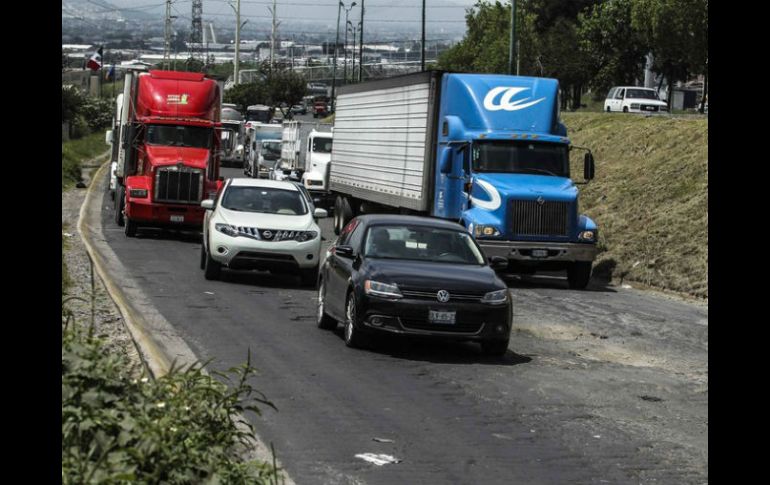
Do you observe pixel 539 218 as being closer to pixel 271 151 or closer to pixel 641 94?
pixel 271 151

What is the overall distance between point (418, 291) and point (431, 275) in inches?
14.0

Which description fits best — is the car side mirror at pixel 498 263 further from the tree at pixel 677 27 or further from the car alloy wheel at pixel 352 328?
the tree at pixel 677 27

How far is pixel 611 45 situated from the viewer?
81.1 meters

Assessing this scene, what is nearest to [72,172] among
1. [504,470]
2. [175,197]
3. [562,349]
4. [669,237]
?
[175,197]

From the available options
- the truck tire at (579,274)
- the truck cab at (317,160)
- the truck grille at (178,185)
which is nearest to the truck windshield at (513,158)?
the truck tire at (579,274)

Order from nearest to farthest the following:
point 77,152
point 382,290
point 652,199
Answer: point 382,290
point 652,199
point 77,152

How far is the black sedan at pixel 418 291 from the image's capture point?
52.3ft

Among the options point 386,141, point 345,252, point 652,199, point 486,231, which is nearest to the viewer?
point 345,252

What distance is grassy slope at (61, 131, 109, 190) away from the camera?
55144 mm

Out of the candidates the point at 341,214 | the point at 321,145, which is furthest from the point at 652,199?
the point at 321,145

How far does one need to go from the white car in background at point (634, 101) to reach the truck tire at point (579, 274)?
124 ft

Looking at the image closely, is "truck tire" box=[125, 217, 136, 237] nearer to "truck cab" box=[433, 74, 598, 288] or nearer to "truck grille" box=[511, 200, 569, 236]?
"truck cab" box=[433, 74, 598, 288]
